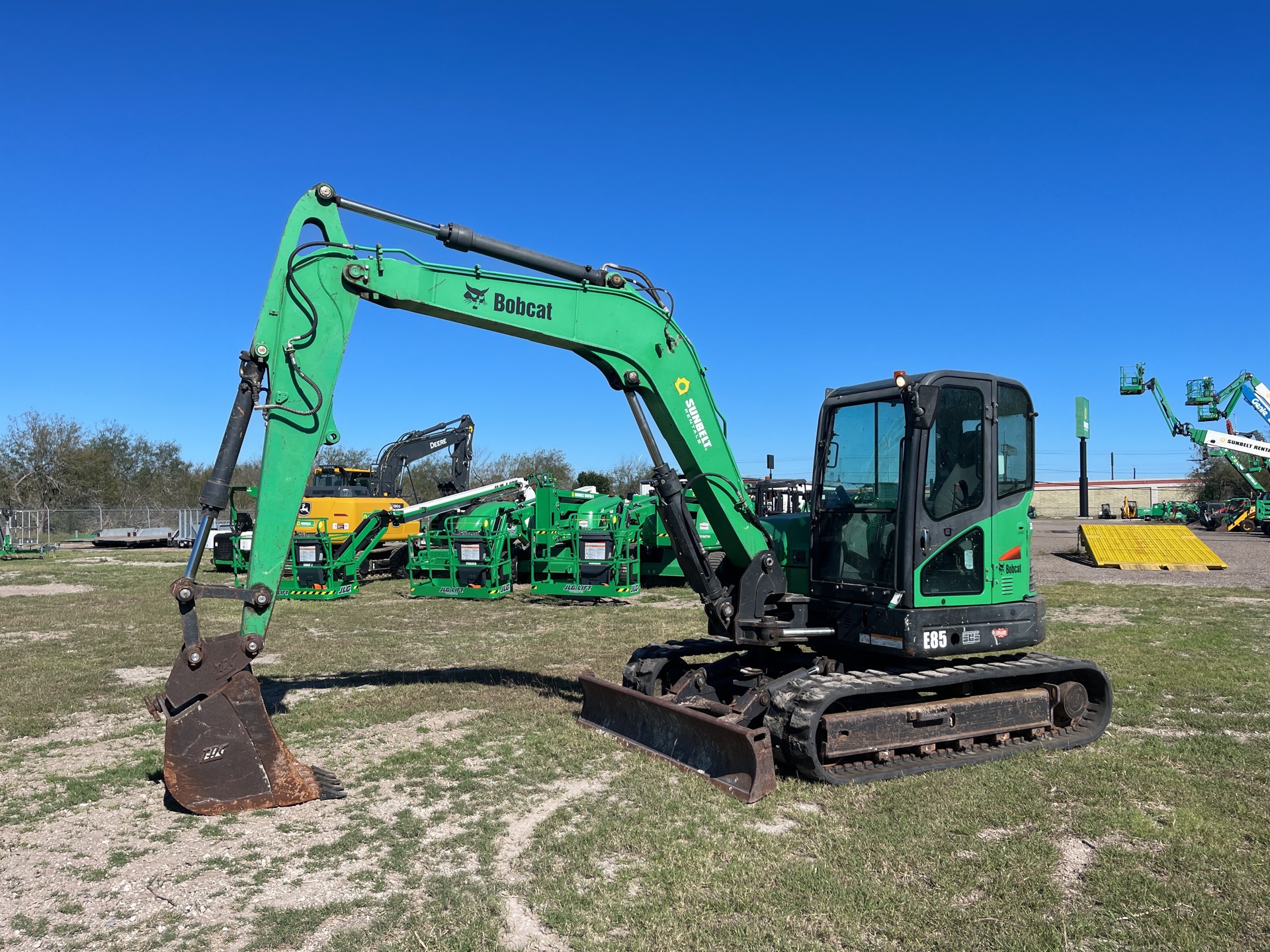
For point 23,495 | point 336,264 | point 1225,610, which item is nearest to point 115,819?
point 336,264

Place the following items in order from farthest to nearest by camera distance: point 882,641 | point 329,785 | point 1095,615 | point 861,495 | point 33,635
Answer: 1. point 1095,615
2. point 33,635
3. point 861,495
4. point 882,641
5. point 329,785

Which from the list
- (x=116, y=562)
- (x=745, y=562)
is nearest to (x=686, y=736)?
(x=745, y=562)

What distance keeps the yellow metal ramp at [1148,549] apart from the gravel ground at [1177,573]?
1.66 ft

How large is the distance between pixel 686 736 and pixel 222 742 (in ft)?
10.4

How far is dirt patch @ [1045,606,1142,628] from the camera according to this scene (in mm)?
14093

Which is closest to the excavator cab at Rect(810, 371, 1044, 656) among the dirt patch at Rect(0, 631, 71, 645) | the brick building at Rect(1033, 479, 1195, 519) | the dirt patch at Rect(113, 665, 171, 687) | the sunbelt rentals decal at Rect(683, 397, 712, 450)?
the sunbelt rentals decal at Rect(683, 397, 712, 450)

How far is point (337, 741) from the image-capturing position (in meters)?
7.43

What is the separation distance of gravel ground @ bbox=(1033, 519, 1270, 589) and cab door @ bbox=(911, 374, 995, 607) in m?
14.3

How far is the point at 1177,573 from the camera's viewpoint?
2255cm

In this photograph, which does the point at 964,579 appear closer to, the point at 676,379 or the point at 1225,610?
the point at 676,379

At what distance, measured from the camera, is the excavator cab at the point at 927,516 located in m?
6.88

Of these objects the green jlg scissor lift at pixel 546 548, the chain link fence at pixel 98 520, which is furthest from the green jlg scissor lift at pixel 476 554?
the chain link fence at pixel 98 520

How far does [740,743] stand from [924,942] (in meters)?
2.14

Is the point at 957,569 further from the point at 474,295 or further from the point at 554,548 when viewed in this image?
the point at 554,548
